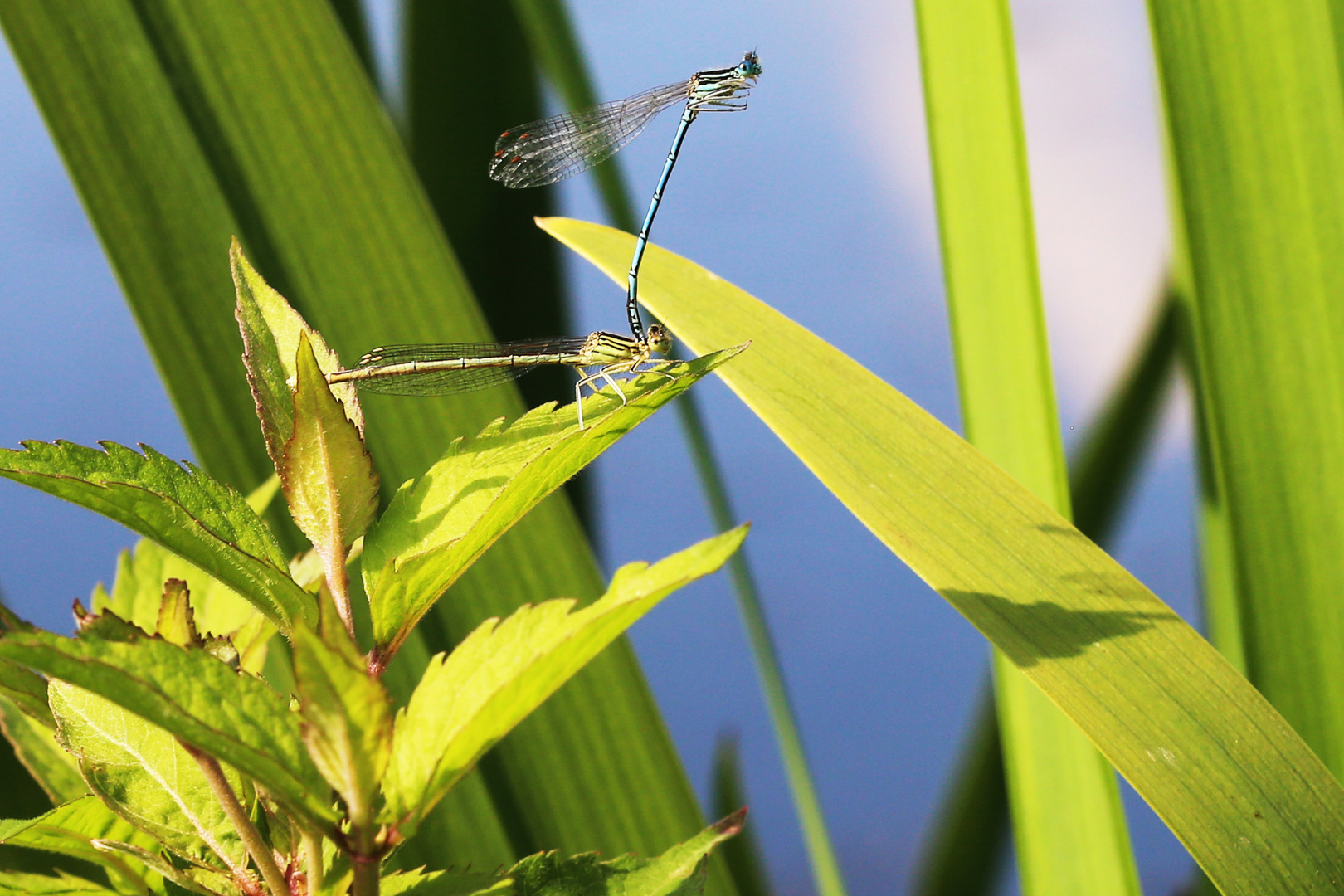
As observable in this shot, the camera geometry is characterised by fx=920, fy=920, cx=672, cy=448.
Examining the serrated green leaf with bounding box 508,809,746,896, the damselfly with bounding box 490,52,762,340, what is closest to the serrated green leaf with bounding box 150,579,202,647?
the serrated green leaf with bounding box 508,809,746,896

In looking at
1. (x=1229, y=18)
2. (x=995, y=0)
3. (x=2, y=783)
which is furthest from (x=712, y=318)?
(x=2, y=783)

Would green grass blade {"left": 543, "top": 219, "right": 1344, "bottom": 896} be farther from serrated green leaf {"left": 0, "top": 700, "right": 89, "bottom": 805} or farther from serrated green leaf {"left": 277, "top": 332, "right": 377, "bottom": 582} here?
serrated green leaf {"left": 0, "top": 700, "right": 89, "bottom": 805}

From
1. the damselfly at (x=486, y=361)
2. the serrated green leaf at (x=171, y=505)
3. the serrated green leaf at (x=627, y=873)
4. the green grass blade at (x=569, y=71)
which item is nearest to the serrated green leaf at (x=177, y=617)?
the serrated green leaf at (x=171, y=505)

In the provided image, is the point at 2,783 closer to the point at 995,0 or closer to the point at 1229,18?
the point at 995,0

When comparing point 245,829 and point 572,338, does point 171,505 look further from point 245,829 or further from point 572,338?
point 572,338

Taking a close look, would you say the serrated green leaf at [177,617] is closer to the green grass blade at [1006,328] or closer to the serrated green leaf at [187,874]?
the serrated green leaf at [187,874]

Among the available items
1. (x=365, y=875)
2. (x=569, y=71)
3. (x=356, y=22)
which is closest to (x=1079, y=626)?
(x=365, y=875)
